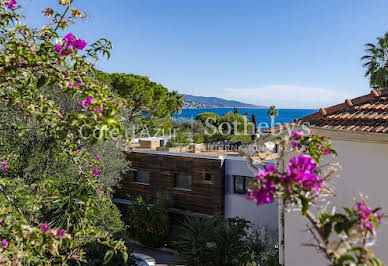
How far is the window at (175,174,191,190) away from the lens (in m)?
18.0

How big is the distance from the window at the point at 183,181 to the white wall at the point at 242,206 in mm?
2370

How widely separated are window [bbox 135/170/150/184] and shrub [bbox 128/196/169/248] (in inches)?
62.4

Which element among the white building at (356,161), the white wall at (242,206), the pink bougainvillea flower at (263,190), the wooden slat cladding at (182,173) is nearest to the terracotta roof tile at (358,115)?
the white building at (356,161)

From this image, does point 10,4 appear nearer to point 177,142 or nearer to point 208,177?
point 208,177

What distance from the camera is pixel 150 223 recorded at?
17281 millimetres

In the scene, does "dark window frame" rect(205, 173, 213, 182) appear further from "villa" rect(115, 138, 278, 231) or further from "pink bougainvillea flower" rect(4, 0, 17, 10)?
"pink bougainvillea flower" rect(4, 0, 17, 10)

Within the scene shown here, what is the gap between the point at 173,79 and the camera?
45.0m

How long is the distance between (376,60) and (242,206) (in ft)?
57.6

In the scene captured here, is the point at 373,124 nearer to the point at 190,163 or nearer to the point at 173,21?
the point at 190,163

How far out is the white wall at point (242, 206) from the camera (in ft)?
52.0

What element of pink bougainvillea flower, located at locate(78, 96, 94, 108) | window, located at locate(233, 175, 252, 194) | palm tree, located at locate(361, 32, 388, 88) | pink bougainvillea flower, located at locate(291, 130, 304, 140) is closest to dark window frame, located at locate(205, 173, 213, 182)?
window, located at locate(233, 175, 252, 194)

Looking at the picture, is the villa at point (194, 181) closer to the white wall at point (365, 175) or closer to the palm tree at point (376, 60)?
the white wall at point (365, 175)

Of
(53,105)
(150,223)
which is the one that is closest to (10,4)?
(53,105)

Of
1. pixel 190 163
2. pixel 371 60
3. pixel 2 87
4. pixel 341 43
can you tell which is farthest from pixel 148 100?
pixel 2 87
